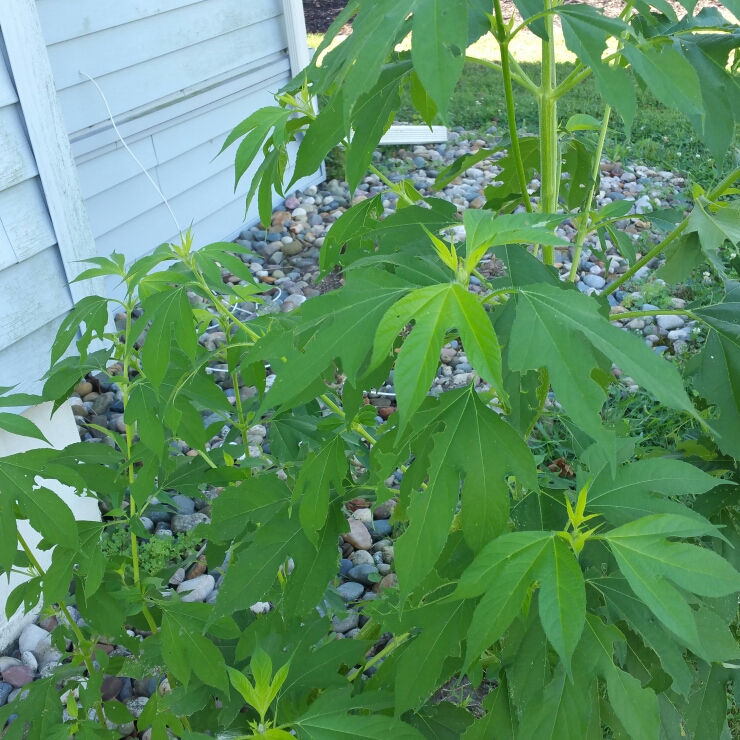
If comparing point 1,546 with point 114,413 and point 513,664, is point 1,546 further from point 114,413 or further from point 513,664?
point 114,413

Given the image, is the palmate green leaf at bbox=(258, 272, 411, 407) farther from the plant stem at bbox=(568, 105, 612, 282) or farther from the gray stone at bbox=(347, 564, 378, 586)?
the gray stone at bbox=(347, 564, 378, 586)

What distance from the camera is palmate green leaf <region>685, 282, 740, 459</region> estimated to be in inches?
43.6

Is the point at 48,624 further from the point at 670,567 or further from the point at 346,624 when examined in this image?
the point at 670,567

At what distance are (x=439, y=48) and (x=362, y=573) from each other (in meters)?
1.95

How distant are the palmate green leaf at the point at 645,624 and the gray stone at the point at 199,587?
5.40 feet

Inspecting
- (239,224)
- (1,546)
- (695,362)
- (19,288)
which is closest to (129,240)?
(239,224)

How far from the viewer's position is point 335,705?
1025 millimetres

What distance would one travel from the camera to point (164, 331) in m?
1.23

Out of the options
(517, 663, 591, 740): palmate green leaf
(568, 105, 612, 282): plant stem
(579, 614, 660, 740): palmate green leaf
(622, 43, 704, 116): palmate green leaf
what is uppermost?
(622, 43, 704, 116): palmate green leaf

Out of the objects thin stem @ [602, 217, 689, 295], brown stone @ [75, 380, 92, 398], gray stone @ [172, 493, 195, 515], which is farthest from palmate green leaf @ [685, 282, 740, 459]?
brown stone @ [75, 380, 92, 398]

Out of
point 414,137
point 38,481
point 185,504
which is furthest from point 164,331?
point 414,137

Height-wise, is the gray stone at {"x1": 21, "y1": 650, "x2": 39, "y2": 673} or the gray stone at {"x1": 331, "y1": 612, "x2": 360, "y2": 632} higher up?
the gray stone at {"x1": 21, "y1": 650, "x2": 39, "y2": 673}

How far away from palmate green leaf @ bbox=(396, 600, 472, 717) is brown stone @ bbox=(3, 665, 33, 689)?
5.06 ft

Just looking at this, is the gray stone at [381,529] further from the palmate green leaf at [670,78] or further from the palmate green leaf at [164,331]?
the palmate green leaf at [670,78]
